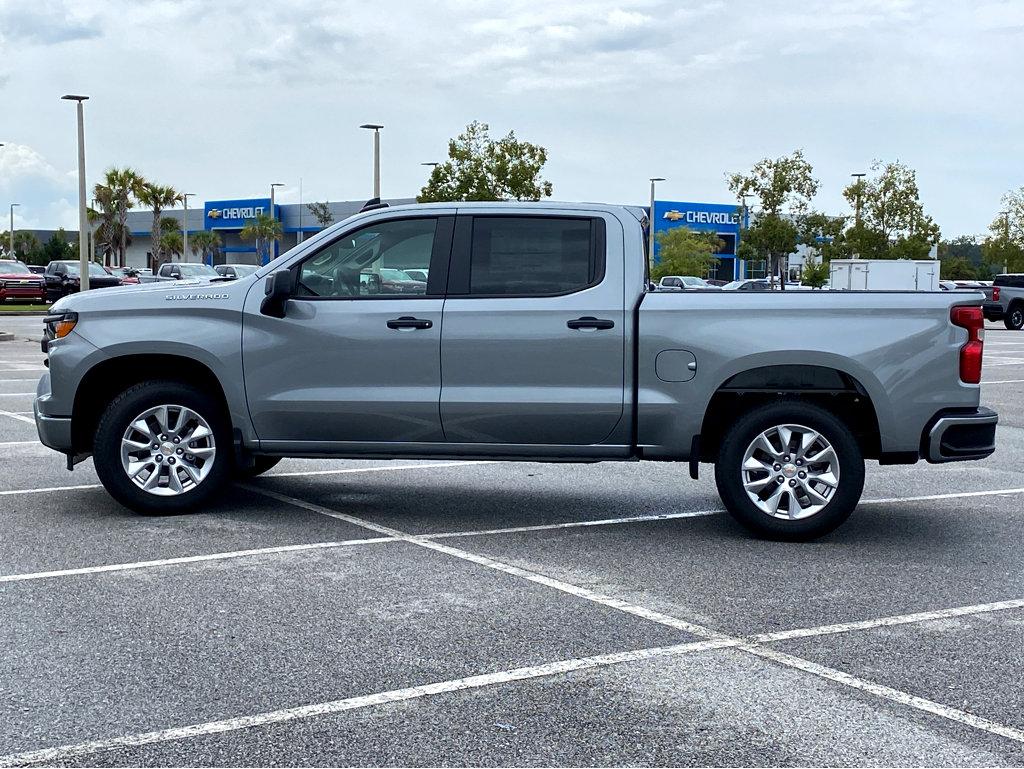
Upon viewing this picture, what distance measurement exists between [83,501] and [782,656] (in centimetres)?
531

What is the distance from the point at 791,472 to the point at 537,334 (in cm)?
169

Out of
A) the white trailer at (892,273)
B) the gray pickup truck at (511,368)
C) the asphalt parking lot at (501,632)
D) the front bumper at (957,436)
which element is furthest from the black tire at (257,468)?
the white trailer at (892,273)

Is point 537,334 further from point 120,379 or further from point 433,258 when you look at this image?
point 120,379

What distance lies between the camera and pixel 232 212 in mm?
95875

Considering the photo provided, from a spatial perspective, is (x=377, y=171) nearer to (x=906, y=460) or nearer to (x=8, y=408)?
(x=8, y=408)

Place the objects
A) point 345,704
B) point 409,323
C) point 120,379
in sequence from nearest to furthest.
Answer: point 345,704, point 409,323, point 120,379

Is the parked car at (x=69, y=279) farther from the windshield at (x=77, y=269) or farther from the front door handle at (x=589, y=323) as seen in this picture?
the front door handle at (x=589, y=323)

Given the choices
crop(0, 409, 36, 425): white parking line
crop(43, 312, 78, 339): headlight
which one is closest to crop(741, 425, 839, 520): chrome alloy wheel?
crop(43, 312, 78, 339): headlight

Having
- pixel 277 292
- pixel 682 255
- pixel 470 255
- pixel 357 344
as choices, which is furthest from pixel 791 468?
pixel 682 255

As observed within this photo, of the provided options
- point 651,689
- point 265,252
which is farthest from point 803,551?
point 265,252

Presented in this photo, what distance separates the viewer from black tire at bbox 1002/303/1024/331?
39781mm

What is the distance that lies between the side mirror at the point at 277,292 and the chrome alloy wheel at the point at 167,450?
83cm

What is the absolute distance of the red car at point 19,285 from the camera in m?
44.9

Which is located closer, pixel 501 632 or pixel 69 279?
pixel 501 632
